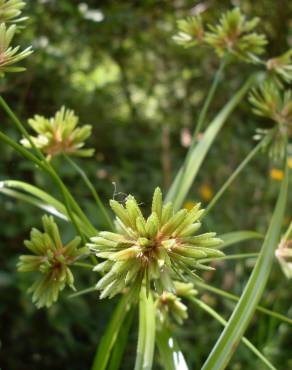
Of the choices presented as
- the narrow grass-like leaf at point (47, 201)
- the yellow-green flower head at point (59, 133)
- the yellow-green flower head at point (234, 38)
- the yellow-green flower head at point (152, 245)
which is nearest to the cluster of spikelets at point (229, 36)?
the yellow-green flower head at point (234, 38)

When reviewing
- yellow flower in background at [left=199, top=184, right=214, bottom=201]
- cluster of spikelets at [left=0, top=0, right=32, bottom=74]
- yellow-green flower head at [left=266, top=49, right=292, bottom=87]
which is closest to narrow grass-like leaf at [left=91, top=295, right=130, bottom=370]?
cluster of spikelets at [left=0, top=0, right=32, bottom=74]

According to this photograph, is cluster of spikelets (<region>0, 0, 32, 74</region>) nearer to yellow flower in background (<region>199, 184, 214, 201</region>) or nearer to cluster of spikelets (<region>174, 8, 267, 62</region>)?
cluster of spikelets (<region>174, 8, 267, 62</region>)

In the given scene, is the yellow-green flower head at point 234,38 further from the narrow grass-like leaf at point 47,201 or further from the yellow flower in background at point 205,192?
the yellow flower in background at point 205,192

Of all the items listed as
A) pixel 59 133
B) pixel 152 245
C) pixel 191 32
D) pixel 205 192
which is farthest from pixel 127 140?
pixel 152 245

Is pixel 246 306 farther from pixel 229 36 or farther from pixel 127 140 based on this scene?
pixel 127 140

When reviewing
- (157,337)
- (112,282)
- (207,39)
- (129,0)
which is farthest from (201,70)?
(112,282)

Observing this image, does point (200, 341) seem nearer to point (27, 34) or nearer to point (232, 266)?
point (232, 266)
